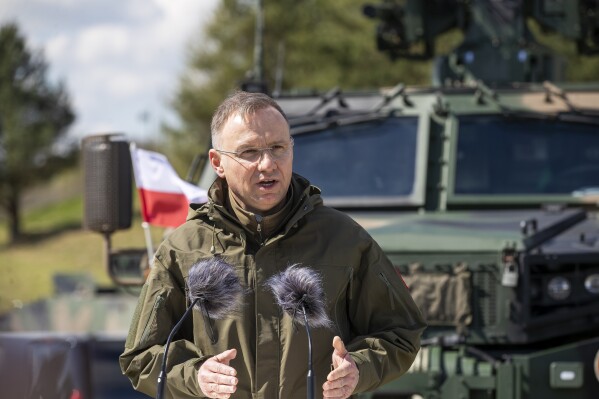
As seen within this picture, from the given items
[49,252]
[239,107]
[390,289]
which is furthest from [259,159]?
[49,252]

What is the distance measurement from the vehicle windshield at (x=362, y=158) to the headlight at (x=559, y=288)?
1.25 metres

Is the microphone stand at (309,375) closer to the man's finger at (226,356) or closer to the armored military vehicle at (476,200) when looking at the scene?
the man's finger at (226,356)

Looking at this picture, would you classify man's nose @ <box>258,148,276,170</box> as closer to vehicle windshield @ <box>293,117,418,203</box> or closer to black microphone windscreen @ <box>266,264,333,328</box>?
black microphone windscreen @ <box>266,264,333,328</box>

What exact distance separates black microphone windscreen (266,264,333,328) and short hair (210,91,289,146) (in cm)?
44

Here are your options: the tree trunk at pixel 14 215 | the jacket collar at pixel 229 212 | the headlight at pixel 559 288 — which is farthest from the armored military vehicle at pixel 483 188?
the tree trunk at pixel 14 215

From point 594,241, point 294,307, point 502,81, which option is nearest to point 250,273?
point 294,307

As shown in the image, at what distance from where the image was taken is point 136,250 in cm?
662

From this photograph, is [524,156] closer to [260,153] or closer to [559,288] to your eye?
[559,288]

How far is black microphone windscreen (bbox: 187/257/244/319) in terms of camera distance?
11.0 feet

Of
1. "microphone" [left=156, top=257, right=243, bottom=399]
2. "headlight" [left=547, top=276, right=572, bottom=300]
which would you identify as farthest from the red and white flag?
"microphone" [left=156, top=257, right=243, bottom=399]

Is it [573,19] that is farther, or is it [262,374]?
[573,19]

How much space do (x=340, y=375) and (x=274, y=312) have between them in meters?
0.33

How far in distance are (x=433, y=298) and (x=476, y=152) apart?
144cm

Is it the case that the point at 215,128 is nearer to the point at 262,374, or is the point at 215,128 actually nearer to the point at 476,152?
the point at 262,374
